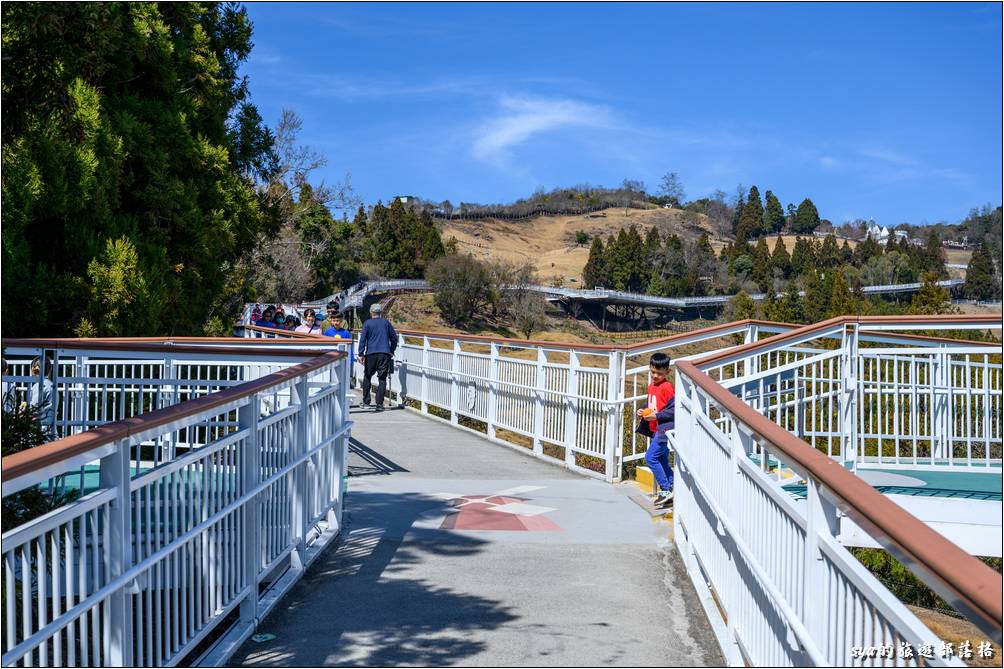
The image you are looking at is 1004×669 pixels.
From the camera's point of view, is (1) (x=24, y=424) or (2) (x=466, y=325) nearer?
(1) (x=24, y=424)

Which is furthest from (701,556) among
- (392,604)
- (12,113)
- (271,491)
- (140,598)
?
(12,113)

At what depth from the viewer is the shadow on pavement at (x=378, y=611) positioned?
16.7ft

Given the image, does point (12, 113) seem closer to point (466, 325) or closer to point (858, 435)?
point (858, 435)

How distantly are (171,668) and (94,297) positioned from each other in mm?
9651

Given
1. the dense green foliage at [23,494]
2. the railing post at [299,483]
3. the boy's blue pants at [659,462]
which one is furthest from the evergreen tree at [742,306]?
the dense green foliage at [23,494]

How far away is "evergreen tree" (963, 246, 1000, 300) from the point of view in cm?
11769

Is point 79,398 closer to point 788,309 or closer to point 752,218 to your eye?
point 788,309

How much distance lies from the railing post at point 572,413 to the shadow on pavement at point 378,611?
13.3ft

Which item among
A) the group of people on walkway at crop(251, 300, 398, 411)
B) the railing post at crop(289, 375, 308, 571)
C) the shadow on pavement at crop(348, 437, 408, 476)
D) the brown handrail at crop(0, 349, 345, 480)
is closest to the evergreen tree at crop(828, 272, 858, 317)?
the group of people on walkway at crop(251, 300, 398, 411)

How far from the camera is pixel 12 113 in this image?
216 inches

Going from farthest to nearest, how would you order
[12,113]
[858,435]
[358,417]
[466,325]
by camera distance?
[466,325] → [358,417] → [858,435] → [12,113]

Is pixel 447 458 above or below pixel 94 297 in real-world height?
below

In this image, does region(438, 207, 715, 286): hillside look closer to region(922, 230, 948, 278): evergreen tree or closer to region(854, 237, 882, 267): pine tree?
region(854, 237, 882, 267): pine tree

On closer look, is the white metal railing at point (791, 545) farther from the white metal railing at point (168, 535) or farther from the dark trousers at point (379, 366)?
the dark trousers at point (379, 366)
